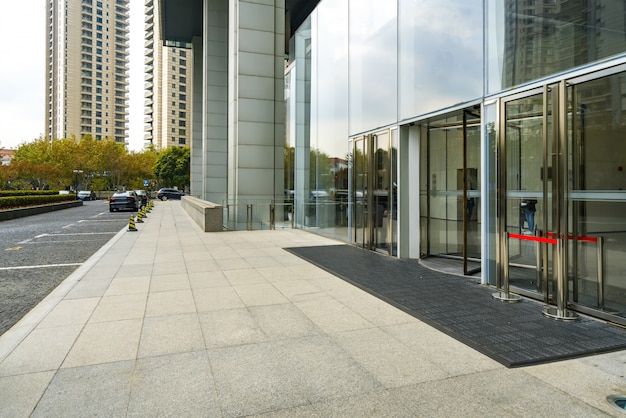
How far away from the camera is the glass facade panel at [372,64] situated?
1038 centimetres

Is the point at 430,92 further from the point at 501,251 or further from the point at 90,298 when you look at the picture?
the point at 90,298

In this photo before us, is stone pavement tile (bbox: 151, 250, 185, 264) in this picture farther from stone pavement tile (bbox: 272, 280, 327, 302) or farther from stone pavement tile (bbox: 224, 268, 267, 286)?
stone pavement tile (bbox: 272, 280, 327, 302)

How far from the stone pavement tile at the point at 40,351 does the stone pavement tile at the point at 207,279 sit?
240 centimetres

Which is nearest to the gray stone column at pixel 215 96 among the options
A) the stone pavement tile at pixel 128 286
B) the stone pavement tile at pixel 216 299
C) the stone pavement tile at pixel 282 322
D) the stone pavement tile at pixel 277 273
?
the stone pavement tile at pixel 277 273

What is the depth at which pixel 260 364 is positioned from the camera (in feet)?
13.1

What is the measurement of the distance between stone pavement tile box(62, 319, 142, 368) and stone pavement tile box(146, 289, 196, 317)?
45 cm

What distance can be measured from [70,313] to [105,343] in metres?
1.55

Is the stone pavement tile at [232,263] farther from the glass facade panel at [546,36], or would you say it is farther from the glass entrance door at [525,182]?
the glass facade panel at [546,36]

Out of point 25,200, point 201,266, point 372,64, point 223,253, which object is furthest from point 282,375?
point 25,200

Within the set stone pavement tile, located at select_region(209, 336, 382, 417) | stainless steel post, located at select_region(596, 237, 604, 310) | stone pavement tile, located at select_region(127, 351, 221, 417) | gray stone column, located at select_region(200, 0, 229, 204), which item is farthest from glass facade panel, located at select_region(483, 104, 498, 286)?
gray stone column, located at select_region(200, 0, 229, 204)

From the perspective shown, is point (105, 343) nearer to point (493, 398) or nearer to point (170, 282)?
point (170, 282)

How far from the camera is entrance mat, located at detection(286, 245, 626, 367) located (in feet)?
14.0

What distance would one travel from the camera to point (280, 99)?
60.4 ft

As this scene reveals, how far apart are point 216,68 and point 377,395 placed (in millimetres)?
28324
